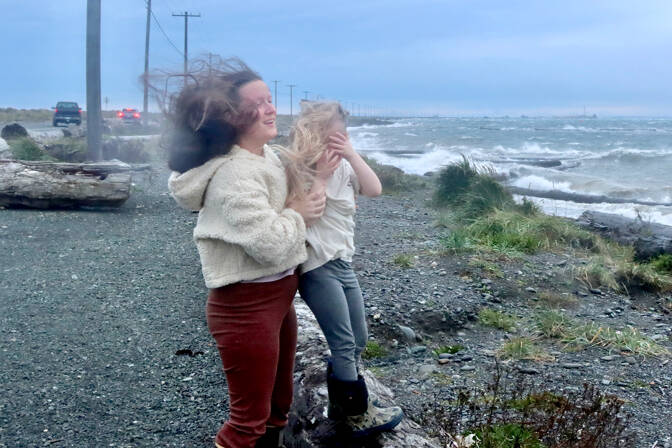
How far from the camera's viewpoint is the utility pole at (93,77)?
39.6 ft

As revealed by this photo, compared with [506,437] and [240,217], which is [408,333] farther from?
[240,217]

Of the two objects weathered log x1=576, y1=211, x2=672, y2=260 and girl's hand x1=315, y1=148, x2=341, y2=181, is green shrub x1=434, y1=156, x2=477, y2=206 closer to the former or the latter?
weathered log x1=576, y1=211, x2=672, y2=260

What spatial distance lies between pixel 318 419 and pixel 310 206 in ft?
3.54

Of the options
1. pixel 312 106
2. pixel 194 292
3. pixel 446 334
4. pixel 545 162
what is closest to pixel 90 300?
pixel 194 292

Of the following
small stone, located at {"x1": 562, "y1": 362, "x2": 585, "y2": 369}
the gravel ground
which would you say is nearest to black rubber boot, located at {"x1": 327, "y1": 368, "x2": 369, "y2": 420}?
the gravel ground

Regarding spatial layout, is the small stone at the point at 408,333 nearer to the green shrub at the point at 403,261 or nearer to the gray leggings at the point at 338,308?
the green shrub at the point at 403,261

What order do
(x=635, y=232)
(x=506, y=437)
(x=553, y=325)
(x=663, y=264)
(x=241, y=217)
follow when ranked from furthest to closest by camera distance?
(x=635, y=232) → (x=663, y=264) → (x=553, y=325) → (x=506, y=437) → (x=241, y=217)

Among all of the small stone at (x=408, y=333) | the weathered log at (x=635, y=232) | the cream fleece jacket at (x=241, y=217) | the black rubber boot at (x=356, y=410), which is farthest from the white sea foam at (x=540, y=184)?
the cream fleece jacket at (x=241, y=217)

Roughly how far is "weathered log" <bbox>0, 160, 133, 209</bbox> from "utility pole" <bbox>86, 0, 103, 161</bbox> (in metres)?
2.58

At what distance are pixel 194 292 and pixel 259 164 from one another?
383 cm

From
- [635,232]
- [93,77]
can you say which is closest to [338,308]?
[635,232]

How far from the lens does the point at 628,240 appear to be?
10516mm

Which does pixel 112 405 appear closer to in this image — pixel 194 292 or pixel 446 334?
pixel 194 292

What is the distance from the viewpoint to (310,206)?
2.57m
